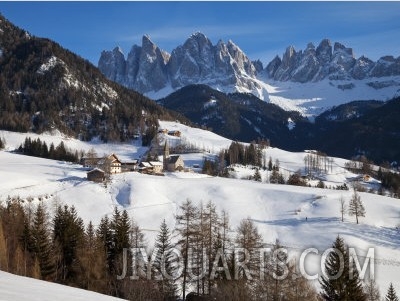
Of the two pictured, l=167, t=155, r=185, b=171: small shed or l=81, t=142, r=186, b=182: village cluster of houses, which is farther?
l=167, t=155, r=185, b=171: small shed

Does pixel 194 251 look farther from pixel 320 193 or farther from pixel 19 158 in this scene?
pixel 19 158

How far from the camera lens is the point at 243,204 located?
94.6m

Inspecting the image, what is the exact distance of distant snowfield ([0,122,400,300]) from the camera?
75.9 metres

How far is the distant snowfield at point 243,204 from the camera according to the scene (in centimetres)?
7594

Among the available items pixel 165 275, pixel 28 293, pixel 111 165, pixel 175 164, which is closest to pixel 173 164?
pixel 175 164

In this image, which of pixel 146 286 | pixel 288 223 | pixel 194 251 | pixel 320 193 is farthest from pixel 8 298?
pixel 320 193

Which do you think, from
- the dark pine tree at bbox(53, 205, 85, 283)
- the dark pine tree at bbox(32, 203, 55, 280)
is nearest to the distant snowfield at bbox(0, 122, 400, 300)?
the dark pine tree at bbox(53, 205, 85, 283)

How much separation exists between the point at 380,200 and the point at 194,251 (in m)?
69.3

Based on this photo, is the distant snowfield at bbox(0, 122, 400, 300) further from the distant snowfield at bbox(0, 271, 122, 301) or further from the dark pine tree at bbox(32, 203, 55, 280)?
the distant snowfield at bbox(0, 271, 122, 301)

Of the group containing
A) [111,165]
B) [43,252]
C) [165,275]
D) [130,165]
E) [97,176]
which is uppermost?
[111,165]

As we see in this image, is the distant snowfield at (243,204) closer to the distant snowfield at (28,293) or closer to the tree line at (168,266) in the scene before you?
the tree line at (168,266)

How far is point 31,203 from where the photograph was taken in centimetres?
8312

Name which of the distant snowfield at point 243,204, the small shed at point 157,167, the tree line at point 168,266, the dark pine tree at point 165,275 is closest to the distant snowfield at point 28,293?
the tree line at point 168,266

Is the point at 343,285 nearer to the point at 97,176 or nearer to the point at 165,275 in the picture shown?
the point at 165,275
